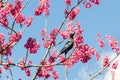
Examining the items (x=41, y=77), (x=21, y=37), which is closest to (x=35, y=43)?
(x=21, y=37)

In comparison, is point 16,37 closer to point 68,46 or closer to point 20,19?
point 20,19

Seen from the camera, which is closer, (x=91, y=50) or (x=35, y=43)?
(x=35, y=43)

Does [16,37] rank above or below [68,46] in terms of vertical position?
above

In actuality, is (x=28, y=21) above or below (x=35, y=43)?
above

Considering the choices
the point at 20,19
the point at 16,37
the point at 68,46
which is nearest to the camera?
the point at 16,37

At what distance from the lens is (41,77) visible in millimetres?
10930

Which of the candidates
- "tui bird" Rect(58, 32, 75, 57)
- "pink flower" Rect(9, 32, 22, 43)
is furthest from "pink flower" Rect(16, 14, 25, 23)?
"tui bird" Rect(58, 32, 75, 57)

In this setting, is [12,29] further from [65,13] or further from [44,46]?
[44,46]

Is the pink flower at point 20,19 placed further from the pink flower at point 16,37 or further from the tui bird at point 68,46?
the tui bird at point 68,46

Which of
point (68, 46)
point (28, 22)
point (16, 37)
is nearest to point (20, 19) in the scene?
point (28, 22)

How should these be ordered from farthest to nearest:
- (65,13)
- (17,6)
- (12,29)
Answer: (17,6), (65,13), (12,29)

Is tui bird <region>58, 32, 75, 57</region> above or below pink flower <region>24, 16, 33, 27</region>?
below

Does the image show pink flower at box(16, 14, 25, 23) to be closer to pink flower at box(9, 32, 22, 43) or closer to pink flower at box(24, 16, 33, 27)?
pink flower at box(24, 16, 33, 27)

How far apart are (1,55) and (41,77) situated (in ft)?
7.71
